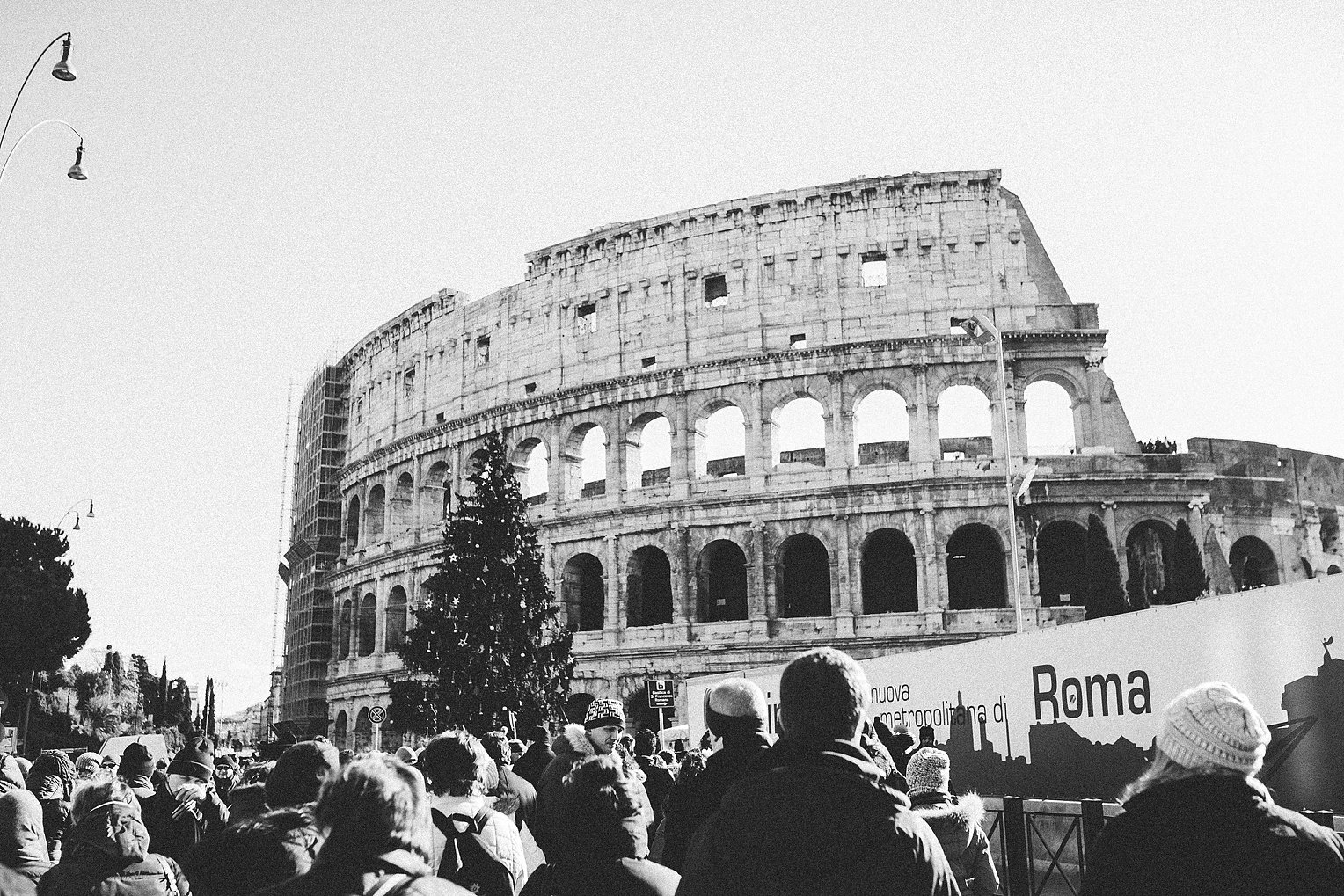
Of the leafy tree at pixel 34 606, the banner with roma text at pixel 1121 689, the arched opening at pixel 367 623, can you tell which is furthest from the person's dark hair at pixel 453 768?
the leafy tree at pixel 34 606

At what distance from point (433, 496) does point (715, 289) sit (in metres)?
13.1

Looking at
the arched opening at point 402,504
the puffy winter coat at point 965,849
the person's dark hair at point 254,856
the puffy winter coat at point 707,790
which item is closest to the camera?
the person's dark hair at point 254,856

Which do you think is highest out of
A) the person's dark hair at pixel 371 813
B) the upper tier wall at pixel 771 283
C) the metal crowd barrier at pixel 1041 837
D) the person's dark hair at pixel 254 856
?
the upper tier wall at pixel 771 283

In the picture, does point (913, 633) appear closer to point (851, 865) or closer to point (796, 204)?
point (796, 204)

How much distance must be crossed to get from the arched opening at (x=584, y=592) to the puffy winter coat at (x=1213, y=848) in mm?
32658

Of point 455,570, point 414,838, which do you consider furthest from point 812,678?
point 455,570

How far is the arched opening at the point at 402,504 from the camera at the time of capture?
4253 centimetres

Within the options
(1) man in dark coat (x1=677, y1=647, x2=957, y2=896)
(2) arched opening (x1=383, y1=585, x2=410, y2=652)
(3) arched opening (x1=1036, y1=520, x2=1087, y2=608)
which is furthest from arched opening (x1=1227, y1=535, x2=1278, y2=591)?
(1) man in dark coat (x1=677, y1=647, x2=957, y2=896)

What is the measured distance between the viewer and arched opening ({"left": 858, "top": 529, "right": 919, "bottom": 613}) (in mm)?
32500

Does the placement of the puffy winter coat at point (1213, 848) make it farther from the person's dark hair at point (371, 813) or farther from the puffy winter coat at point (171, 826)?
the puffy winter coat at point (171, 826)

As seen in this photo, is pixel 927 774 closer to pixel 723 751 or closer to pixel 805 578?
pixel 723 751

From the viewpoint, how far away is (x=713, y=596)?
3447 cm

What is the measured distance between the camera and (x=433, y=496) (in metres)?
41.1

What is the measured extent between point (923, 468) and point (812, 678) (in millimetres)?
29247
